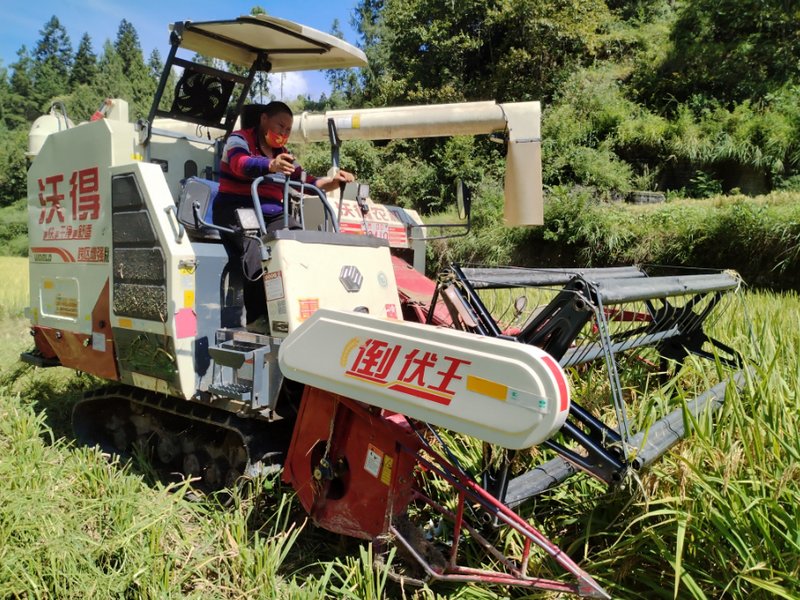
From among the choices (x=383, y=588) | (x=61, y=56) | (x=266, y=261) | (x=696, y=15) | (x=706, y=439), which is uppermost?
(x=61, y=56)

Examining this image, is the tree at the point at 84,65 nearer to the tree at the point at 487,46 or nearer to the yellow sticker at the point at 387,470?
the tree at the point at 487,46

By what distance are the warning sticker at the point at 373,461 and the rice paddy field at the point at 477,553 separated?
328mm

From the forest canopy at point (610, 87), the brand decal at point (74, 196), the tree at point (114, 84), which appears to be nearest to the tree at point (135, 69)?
the tree at point (114, 84)

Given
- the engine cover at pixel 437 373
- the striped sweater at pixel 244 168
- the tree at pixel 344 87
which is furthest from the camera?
the tree at pixel 344 87

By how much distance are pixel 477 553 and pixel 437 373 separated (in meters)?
1.19

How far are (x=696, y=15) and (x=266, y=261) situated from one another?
18.5 metres

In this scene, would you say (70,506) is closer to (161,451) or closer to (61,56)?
(161,451)

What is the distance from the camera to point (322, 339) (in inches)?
106

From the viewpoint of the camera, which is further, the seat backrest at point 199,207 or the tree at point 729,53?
the tree at point 729,53

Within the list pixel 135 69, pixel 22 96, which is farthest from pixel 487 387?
pixel 22 96

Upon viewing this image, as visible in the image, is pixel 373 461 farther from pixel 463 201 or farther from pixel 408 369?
pixel 463 201

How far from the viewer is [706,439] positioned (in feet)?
8.51

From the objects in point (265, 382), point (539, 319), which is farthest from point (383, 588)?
point (539, 319)

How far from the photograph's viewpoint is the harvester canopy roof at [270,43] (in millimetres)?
3795
